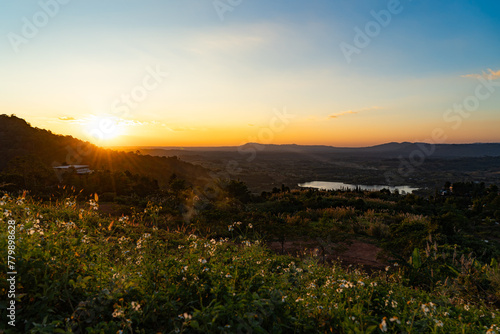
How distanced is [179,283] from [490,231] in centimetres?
1762

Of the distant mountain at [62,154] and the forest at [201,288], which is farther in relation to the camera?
the distant mountain at [62,154]

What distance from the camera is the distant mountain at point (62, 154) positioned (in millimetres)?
36031

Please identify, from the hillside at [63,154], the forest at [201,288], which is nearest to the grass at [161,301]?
the forest at [201,288]

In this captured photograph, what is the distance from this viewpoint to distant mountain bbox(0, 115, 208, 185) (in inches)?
1419

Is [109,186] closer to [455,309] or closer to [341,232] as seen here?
[341,232]

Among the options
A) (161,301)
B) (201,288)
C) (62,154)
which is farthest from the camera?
(62,154)

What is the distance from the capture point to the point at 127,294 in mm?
2764

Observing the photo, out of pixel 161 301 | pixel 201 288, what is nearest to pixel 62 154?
pixel 161 301

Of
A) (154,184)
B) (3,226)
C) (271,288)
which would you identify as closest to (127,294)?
(271,288)

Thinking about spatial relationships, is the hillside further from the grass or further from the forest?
the grass

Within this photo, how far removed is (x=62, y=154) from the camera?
39938 millimetres

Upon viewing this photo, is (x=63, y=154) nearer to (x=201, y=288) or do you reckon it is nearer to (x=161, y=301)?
(x=161, y=301)

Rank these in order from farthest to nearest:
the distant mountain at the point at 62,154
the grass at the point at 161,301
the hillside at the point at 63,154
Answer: the distant mountain at the point at 62,154 → the hillside at the point at 63,154 → the grass at the point at 161,301

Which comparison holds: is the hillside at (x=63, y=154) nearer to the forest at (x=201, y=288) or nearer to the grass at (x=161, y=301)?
the forest at (x=201, y=288)
